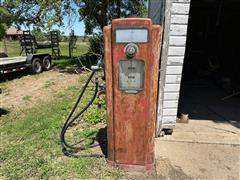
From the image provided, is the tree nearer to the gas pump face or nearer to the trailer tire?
the trailer tire

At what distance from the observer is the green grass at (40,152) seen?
3.12 metres

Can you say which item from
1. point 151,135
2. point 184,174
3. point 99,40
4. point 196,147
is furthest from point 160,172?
point 99,40

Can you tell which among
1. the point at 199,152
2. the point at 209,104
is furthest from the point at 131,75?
the point at 209,104

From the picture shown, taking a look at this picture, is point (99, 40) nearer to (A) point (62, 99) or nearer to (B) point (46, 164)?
(A) point (62, 99)

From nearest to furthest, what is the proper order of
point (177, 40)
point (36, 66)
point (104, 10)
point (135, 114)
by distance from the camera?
point (135, 114), point (177, 40), point (36, 66), point (104, 10)

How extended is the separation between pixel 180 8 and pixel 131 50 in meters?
1.24

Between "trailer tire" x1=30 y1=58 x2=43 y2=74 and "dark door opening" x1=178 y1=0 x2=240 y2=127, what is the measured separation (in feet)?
19.1

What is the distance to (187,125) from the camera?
15.0ft

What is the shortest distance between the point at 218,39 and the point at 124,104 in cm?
913

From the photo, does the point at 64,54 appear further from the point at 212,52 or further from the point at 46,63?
the point at 212,52

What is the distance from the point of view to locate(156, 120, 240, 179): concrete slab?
3.17m

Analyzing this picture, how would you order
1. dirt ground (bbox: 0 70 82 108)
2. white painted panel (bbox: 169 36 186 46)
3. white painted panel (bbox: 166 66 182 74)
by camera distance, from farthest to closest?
dirt ground (bbox: 0 70 82 108), white painted panel (bbox: 166 66 182 74), white painted panel (bbox: 169 36 186 46)

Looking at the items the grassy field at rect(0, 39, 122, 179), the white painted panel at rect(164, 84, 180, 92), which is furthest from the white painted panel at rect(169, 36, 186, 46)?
the grassy field at rect(0, 39, 122, 179)

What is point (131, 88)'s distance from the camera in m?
2.85
